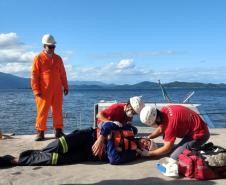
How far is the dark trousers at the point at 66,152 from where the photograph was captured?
247 inches

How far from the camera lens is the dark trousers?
20.6 ft

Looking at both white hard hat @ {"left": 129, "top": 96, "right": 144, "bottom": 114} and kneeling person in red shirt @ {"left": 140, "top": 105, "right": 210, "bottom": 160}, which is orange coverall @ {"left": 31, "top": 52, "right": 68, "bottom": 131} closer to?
white hard hat @ {"left": 129, "top": 96, "right": 144, "bottom": 114}

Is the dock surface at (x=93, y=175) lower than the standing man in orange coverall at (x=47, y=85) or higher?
lower

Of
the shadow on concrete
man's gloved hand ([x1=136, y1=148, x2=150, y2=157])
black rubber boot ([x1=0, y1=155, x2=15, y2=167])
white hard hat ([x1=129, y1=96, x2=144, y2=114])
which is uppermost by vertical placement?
white hard hat ([x1=129, y1=96, x2=144, y2=114])

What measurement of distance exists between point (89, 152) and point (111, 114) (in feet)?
2.46

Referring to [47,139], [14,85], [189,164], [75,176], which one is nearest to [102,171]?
[75,176]

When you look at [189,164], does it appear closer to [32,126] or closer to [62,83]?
[62,83]

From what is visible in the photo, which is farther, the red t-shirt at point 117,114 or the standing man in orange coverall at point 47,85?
the standing man in orange coverall at point 47,85

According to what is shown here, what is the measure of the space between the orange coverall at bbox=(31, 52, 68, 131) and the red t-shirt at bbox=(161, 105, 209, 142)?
9.39 feet

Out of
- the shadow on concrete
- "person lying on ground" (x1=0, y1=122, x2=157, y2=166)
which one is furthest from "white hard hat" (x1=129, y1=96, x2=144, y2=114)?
the shadow on concrete

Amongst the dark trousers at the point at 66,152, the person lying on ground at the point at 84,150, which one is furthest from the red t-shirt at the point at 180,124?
the dark trousers at the point at 66,152

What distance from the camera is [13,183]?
5.44 meters

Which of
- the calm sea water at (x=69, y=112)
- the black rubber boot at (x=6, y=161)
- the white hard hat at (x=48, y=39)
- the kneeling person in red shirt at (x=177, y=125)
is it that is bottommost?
the calm sea water at (x=69, y=112)

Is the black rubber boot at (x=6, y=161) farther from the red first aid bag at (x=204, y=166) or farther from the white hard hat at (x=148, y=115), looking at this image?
the red first aid bag at (x=204, y=166)
